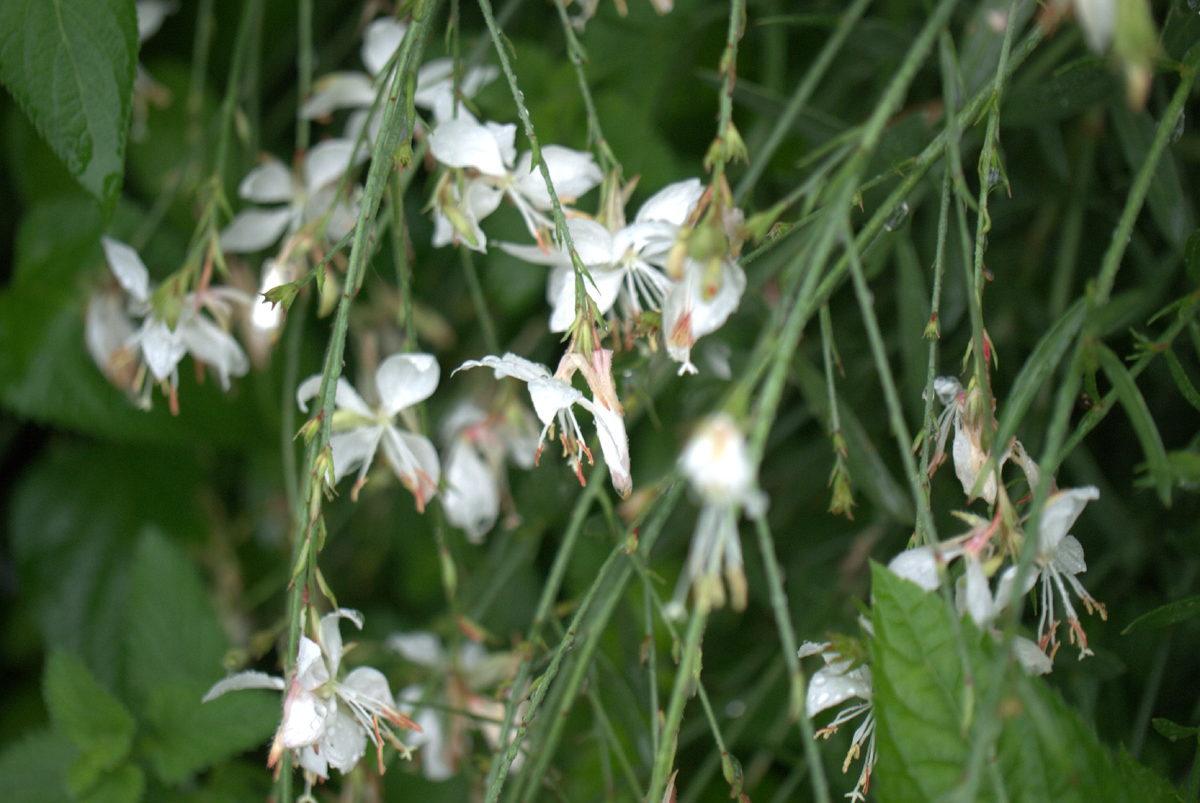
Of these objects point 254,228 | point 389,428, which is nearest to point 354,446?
point 389,428

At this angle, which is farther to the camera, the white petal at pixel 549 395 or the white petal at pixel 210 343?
the white petal at pixel 210 343

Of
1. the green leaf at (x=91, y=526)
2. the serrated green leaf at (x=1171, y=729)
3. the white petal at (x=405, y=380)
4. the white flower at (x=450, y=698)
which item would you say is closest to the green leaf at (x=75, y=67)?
the white petal at (x=405, y=380)

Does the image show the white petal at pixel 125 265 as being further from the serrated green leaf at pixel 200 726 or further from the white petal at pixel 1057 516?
the white petal at pixel 1057 516

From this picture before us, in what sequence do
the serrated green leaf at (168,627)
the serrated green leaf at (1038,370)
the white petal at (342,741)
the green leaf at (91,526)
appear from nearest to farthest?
the serrated green leaf at (1038,370), the white petal at (342,741), the serrated green leaf at (168,627), the green leaf at (91,526)

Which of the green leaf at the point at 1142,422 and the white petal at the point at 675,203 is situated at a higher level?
the green leaf at the point at 1142,422

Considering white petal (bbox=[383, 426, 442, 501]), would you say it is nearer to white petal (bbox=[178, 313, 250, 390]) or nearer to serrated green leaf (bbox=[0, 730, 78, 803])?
white petal (bbox=[178, 313, 250, 390])

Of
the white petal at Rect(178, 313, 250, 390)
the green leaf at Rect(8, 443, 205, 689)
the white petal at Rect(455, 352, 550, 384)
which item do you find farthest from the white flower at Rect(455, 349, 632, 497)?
the green leaf at Rect(8, 443, 205, 689)

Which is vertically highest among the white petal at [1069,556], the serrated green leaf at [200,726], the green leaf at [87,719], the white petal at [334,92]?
the white petal at [334,92]
